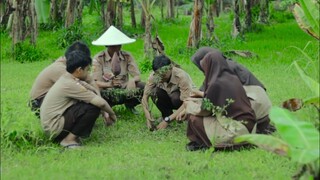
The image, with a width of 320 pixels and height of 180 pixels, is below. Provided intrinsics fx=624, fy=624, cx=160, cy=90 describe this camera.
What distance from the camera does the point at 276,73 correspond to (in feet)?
37.6

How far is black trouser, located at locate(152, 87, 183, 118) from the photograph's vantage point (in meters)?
7.71

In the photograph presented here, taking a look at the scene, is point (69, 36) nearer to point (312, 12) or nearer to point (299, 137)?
point (312, 12)

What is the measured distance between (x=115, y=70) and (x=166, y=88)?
3.02ft

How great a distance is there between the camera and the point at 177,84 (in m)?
7.63

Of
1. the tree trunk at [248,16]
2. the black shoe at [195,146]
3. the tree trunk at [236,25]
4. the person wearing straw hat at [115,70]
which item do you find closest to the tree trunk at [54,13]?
the tree trunk at [248,16]

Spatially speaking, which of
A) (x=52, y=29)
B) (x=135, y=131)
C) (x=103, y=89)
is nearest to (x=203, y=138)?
(x=135, y=131)

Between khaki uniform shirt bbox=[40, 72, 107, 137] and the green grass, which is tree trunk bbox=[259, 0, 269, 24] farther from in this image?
khaki uniform shirt bbox=[40, 72, 107, 137]

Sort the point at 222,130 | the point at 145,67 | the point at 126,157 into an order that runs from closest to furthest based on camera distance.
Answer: the point at 126,157 < the point at 222,130 < the point at 145,67

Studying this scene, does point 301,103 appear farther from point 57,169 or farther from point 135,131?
point 135,131

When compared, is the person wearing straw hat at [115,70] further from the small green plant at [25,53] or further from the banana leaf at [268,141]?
the small green plant at [25,53]

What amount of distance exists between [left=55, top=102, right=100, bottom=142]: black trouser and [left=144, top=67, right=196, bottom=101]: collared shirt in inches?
Answer: 44.7

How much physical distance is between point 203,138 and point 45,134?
5.54 feet

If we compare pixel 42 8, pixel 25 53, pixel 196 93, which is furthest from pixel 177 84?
pixel 42 8

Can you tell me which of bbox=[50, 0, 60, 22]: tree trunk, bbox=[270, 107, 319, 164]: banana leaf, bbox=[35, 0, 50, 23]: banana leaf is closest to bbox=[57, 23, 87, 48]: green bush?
bbox=[35, 0, 50, 23]: banana leaf
